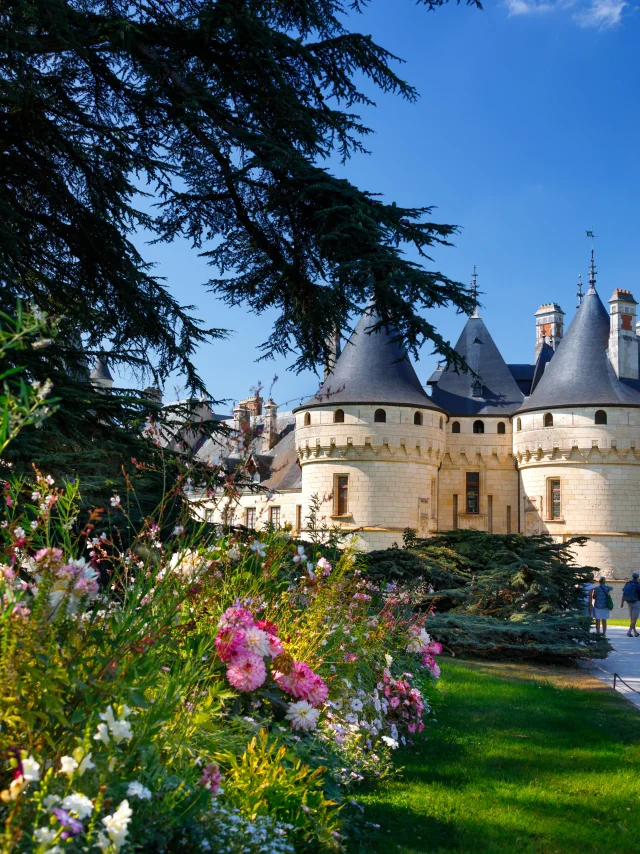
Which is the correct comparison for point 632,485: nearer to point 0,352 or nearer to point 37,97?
point 37,97

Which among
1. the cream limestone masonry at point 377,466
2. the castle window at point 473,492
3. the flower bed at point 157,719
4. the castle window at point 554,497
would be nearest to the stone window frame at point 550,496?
the castle window at point 554,497

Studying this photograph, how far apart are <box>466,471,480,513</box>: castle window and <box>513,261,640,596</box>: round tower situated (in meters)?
1.73

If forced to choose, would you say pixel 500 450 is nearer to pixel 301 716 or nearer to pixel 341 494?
pixel 341 494

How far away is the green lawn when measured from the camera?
3641 mm

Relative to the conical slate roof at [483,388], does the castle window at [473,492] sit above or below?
below

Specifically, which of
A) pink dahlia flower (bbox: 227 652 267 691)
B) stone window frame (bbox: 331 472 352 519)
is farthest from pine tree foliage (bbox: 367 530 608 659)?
stone window frame (bbox: 331 472 352 519)

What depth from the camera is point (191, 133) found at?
8.24 meters

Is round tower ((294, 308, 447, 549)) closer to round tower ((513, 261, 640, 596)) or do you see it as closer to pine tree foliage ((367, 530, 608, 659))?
round tower ((513, 261, 640, 596))

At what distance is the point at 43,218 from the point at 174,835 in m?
6.57

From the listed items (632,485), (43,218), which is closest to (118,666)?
(43,218)

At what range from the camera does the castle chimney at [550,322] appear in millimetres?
37656

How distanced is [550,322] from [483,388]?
25.3 feet

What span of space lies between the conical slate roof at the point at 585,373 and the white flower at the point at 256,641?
88.3 ft

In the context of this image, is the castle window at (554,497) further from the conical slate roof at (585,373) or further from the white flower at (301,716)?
the white flower at (301,716)
